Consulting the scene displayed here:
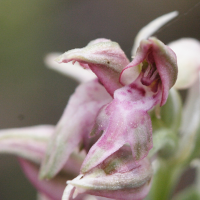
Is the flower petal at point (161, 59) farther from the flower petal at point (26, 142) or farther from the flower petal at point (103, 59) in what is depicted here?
the flower petal at point (26, 142)

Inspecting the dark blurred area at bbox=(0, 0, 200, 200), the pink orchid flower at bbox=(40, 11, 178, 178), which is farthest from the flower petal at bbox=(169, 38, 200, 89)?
the dark blurred area at bbox=(0, 0, 200, 200)

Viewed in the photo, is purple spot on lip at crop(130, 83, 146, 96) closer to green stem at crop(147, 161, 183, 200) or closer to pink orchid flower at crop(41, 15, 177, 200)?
pink orchid flower at crop(41, 15, 177, 200)

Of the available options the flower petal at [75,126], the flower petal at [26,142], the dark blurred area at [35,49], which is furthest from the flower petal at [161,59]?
the dark blurred area at [35,49]

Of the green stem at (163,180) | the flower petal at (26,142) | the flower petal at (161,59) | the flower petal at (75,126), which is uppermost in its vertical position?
the flower petal at (161,59)

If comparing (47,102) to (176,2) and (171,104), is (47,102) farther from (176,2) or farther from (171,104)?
(171,104)

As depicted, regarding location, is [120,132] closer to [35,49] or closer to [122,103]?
[122,103]
